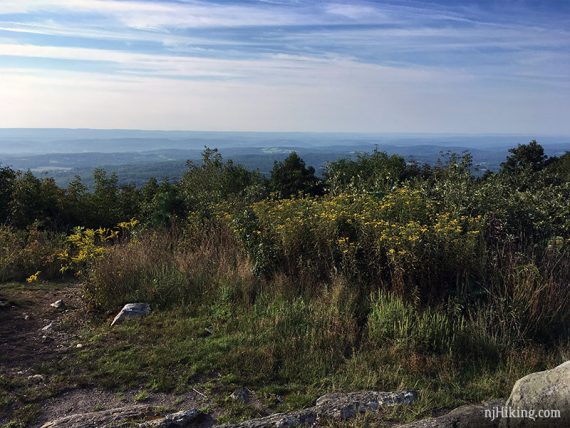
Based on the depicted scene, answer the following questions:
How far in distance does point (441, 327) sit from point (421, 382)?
0.72 metres

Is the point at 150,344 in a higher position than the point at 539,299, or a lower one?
lower

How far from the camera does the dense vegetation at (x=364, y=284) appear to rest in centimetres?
416

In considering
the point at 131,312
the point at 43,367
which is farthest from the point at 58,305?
the point at 43,367

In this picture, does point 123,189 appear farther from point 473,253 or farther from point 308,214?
point 473,253

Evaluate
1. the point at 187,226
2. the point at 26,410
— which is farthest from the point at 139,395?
the point at 187,226

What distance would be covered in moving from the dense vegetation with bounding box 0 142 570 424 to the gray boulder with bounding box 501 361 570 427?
56 centimetres

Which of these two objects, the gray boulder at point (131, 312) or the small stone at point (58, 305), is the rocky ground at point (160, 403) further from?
the small stone at point (58, 305)

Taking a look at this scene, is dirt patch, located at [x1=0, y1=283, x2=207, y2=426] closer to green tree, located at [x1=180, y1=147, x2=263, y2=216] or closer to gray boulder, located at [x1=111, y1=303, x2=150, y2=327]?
gray boulder, located at [x1=111, y1=303, x2=150, y2=327]

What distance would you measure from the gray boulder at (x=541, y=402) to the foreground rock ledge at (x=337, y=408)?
2.37 ft

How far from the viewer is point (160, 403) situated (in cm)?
368

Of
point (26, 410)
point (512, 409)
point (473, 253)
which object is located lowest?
point (26, 410)

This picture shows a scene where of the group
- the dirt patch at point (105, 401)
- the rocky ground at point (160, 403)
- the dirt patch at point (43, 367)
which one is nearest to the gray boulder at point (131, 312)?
the dirt patch at point (43, 367)

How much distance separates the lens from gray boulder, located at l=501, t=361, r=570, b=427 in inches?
118

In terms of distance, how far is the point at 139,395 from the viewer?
3.79m
